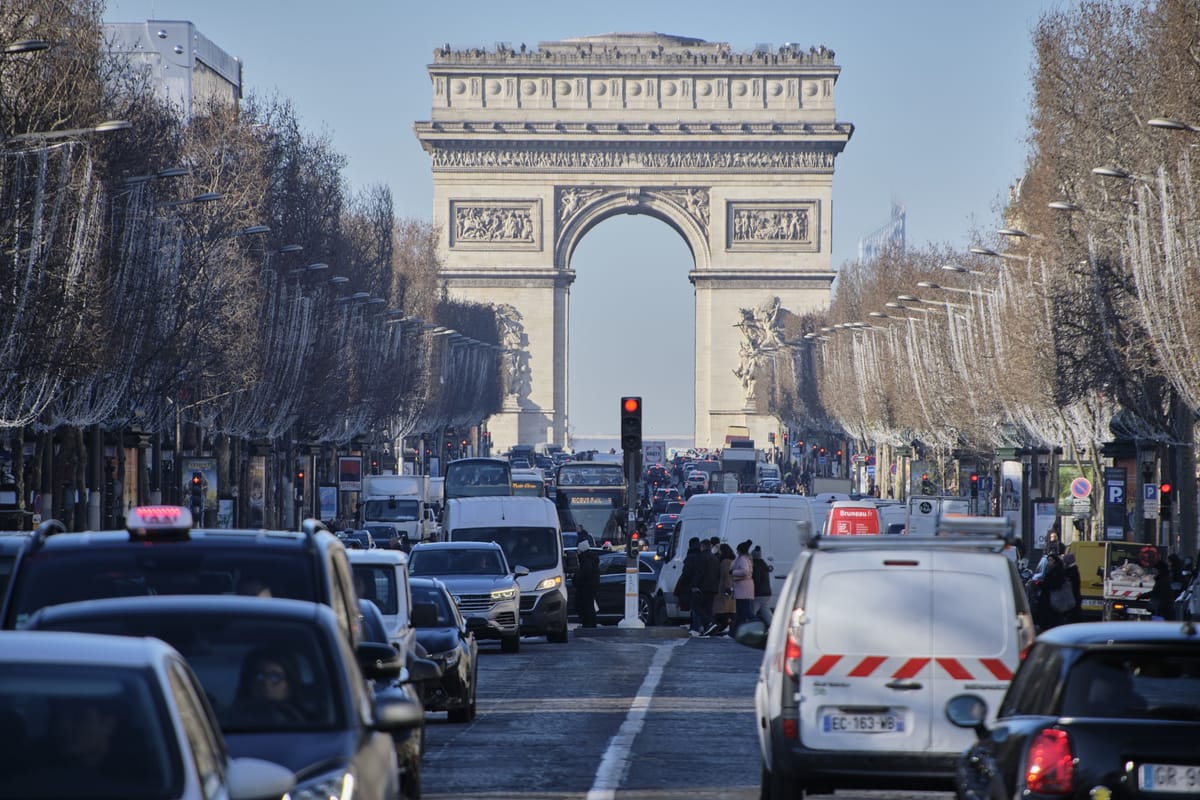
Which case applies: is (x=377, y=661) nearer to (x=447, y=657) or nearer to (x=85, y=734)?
(x=85, y=734)

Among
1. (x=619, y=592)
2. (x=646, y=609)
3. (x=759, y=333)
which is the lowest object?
(x=646, y=609)

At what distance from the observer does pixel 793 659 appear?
40.8ft

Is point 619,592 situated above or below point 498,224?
below

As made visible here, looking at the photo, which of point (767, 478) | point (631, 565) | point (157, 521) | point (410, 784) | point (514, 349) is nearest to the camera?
point (157, 521)

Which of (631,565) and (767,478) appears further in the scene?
(767,478)

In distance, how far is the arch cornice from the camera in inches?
4801

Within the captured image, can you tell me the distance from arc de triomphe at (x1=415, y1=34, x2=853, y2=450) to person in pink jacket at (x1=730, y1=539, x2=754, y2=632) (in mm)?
86119

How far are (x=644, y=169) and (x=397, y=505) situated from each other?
2275 inches

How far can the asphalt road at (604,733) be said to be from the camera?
14703 millimetres

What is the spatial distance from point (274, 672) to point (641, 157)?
372 ft

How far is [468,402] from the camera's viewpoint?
112 m

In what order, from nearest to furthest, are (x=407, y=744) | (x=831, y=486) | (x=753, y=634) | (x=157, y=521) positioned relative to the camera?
Result: (x=157, y=521), (x=407, y=744), (x=753, y=634), (x=831, y=486)

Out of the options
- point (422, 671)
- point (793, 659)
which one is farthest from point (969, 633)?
point (422, 671)

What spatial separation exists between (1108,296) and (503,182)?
79551 millimetres
